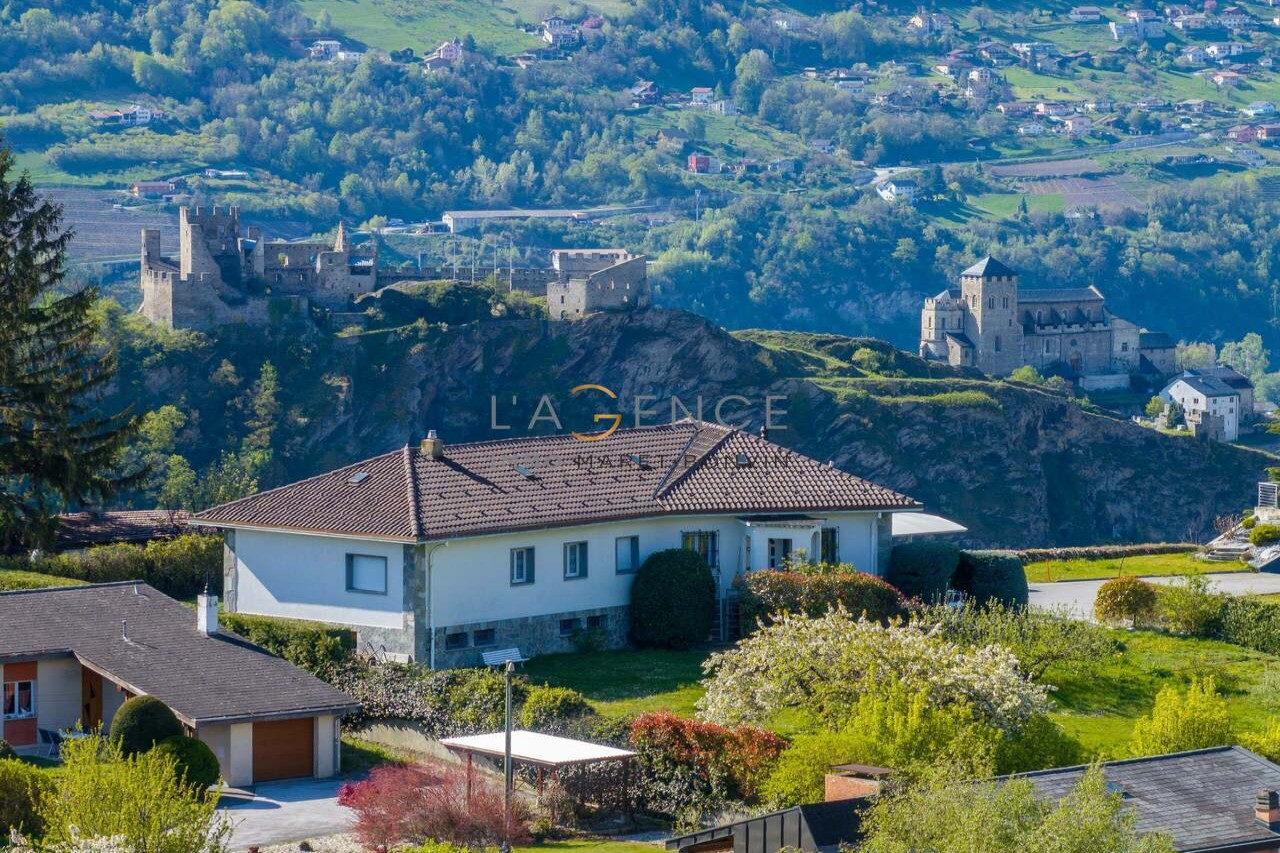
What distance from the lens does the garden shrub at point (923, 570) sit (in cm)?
4378

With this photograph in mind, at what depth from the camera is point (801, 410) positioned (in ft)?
407

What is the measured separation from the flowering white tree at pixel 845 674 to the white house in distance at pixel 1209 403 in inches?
4961

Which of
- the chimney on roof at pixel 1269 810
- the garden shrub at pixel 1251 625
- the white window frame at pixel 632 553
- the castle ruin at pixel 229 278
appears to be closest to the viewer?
the chimney on roof at pixel 1269 810

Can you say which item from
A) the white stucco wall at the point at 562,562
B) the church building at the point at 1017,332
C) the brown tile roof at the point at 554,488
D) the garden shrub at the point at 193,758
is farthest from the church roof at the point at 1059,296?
the garden shrub at the point at 193,758

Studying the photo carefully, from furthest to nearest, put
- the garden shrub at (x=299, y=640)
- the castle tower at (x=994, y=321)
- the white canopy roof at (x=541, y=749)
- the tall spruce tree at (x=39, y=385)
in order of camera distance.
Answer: the castle tower at (x=994, y=321) < the garden shrub at (x=299, y=640) < the tall spruce tree at (x=39, y=385) < the white canopy roof at (x=541, y=749)

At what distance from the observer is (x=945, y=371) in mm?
145375

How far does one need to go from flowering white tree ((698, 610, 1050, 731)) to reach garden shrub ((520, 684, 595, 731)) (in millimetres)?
2420

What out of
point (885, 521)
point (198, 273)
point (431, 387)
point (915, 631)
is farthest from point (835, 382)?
point (915, 631)

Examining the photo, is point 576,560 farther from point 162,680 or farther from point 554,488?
point 162,680

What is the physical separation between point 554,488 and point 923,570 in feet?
25.0

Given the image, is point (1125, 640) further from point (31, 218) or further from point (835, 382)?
point (835, 382)

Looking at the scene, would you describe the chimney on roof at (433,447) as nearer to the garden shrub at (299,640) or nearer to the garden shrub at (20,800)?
the garden shrub at (299,640)

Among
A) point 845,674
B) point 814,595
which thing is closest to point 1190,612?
point 814,595

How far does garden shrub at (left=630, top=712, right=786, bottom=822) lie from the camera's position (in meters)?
30.5
